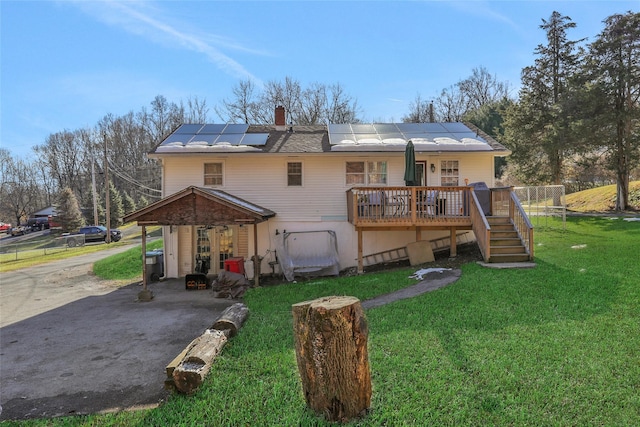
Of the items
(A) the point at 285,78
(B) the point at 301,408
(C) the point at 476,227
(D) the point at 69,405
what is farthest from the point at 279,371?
(A) the point at 285,78

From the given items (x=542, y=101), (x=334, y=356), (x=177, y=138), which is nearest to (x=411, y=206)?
(x=334, y=356)

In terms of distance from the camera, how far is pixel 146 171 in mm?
45188

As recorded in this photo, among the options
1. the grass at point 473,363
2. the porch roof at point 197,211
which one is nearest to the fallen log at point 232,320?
the grass at point 473,363

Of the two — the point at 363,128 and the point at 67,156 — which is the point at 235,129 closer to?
the point at 363,128

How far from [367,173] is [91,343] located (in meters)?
9.46

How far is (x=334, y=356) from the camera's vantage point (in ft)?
10.5

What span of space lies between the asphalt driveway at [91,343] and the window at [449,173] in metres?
8.66

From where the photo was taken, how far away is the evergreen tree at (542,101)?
20.6 meters

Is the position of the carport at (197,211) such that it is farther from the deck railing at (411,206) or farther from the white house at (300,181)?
the deck railing at (411,206)

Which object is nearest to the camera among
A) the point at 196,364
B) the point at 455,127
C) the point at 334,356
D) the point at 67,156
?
the point at 334,356

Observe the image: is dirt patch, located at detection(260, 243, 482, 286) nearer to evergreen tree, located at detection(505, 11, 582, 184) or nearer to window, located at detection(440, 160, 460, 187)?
window, located at detection(440, 160, 460, 187)

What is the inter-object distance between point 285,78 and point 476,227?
29524mm

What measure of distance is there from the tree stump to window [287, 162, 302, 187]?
379 inches

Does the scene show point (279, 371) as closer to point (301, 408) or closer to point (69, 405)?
point (301, 408)
